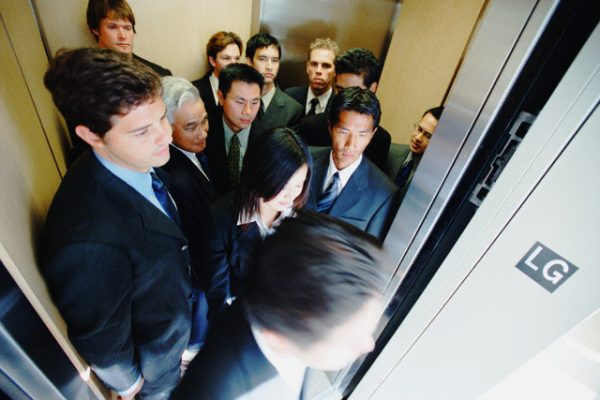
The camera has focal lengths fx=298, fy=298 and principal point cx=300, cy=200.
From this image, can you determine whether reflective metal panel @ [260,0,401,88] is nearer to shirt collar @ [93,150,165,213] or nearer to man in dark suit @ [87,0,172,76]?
man in dark suit @ [87,0,172,76]

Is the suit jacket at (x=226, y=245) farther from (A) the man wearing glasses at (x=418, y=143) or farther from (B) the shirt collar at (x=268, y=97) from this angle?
(B) the shirt collar at (x=268, y=97)

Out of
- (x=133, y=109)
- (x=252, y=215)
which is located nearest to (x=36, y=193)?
(x=133, y=109)

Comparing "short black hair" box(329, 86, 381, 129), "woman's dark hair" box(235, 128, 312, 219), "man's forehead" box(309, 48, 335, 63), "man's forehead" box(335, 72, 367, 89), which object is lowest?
"woman's dark hair" box(235, 128, 312, 219)

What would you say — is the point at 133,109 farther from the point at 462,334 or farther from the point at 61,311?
the point at 462,334

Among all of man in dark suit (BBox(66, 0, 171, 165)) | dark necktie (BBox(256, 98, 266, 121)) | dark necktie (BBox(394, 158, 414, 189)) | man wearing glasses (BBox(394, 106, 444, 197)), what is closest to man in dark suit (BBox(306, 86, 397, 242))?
man wearing glasses (BBox(394, 106, 444, 197))

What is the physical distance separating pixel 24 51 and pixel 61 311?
3.23ft

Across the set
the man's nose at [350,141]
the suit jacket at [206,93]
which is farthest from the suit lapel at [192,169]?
the suit jacket at [206,93]

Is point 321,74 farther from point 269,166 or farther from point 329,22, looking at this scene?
point 269,166

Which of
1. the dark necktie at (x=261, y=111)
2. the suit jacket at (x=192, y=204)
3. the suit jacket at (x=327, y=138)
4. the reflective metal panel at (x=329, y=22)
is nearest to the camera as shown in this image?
the suit jacket at (x=192, y=204)

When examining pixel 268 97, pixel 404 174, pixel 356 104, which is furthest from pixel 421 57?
pixel 356 104

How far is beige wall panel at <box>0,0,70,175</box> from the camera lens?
1065 mm

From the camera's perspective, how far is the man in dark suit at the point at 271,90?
239 cm

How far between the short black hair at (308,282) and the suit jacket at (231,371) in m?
0.09

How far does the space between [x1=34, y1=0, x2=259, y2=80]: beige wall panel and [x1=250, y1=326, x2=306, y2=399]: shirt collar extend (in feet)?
7.53
